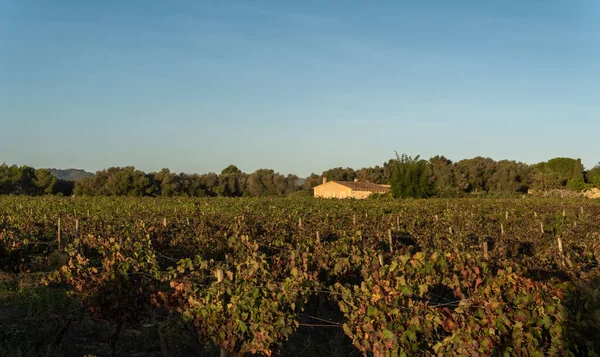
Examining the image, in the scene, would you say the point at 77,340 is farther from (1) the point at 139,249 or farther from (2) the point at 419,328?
(2) the point at 419,328

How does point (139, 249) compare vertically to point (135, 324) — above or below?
above

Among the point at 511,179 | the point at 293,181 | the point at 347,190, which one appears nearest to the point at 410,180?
the point at 347,190

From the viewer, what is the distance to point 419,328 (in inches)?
178

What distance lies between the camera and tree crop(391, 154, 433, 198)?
4881cm

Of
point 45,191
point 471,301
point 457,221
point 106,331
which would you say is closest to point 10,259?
point 106,331

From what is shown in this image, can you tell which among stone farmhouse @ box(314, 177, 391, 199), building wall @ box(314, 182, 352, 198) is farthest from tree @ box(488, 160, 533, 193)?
building wall @ box(314, 182, 352, 198)

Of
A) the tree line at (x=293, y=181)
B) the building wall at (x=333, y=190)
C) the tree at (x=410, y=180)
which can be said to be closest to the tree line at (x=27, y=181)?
the tree line at (x=293, y=181)

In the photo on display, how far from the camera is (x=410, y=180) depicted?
161 feet

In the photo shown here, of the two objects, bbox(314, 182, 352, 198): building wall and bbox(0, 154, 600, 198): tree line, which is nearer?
bbox(0, 154, 600, 198): tree line

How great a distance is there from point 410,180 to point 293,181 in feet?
96.7

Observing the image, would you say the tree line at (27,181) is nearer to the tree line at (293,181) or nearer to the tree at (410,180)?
the tree line at (293,181)

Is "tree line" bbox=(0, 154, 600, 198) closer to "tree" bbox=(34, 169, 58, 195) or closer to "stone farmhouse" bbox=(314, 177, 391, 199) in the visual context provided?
"tree" bbox=(34, 169, 58, 195)

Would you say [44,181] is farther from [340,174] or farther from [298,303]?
[298,303]

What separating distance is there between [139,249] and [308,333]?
2.70m
